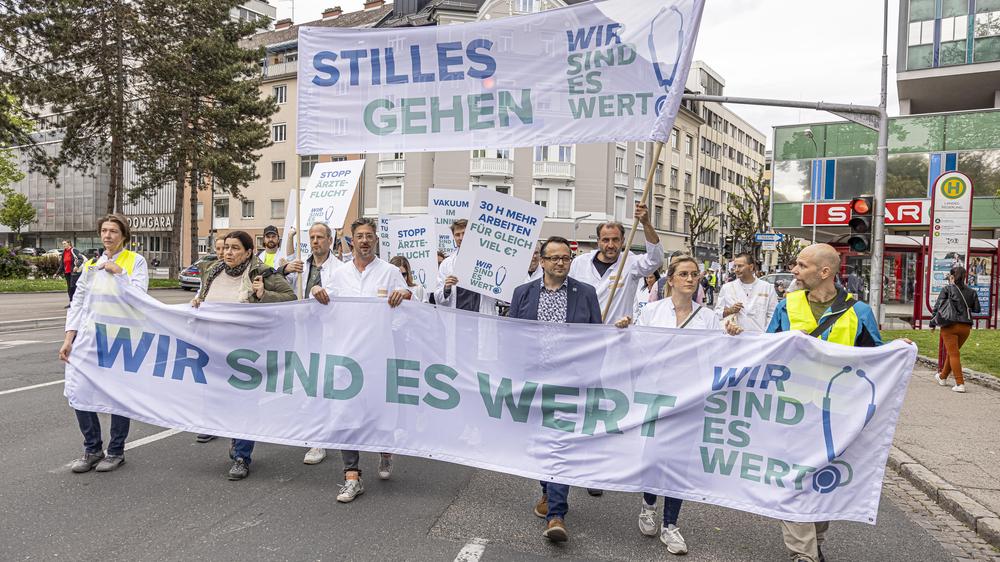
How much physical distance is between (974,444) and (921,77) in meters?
30.5

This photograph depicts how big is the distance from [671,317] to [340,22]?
56160mm

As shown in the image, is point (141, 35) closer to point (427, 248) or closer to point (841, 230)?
point (427, 248)

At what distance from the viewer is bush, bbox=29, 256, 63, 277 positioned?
109 ft

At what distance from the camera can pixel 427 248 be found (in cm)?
832

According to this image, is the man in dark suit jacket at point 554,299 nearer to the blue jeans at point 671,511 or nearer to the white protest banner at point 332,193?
the blue jeans at point 671,511

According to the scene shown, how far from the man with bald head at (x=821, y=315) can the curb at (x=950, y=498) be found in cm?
125

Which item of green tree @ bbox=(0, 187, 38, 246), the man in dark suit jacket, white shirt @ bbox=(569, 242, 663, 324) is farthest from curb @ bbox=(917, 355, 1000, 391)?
green tree @ bbox=(0, 187, 38, 246)

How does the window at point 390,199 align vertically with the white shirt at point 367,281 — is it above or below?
above

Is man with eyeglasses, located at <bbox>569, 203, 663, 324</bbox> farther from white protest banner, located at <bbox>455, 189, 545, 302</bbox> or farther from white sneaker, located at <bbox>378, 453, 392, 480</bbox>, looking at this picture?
white sneaker, located at <bbox>378, 453, 392, 480</bbox>

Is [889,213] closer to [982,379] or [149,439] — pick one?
[982,379]

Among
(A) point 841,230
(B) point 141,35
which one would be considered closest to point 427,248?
(B) point 141,35

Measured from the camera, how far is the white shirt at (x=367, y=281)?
5.50 m

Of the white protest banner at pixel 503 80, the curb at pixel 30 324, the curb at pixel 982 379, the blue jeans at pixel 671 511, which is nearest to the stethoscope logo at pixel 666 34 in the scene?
the white protest banner at pixel 503 80

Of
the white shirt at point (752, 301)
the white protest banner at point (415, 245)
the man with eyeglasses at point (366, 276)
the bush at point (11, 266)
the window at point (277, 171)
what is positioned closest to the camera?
the man with eyeglasses at point (366, 276)
